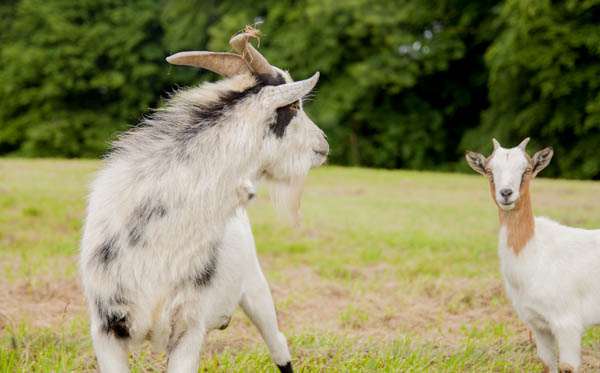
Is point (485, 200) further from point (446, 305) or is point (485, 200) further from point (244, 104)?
point (244, 104)

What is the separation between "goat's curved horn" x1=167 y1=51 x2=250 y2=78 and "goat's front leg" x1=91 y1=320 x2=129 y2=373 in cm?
118

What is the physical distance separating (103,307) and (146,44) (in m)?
23.7

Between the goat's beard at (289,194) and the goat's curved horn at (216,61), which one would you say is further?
the goat's beard at (289,194)

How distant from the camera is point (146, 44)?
24.3 m

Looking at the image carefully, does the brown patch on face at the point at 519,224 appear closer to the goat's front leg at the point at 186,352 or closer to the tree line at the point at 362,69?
the goat's front leg at the point at 186,352

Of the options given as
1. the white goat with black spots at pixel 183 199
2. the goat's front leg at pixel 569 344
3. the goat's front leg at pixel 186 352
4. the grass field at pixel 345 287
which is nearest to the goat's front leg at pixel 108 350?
the white goat with black spots at pixel 183 199

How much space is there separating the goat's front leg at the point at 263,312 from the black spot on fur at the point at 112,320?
750mm

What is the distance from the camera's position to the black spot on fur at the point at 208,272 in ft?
7.84

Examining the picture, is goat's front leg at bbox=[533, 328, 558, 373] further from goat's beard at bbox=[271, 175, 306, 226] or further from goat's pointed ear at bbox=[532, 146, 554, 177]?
goat's beard at bbox=[271, 175, 306, 226]

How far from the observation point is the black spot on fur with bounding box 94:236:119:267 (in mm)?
2348

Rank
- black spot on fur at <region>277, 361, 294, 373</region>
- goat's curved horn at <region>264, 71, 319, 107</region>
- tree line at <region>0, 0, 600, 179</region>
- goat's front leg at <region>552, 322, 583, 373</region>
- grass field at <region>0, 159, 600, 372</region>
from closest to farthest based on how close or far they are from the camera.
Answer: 1. goat's curved horn at <region>264, 71, 319, 107</region>
2. goat's front leg at <region>552, 322, 583, 373</region>
3. black spot on fur at <region>277, 361, 294, 373</region>
4. grass field at <region>0, 159, 600, 372</region>
5. tree line at <region>0, 0, 600, 179</region>

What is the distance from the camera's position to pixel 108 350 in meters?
2.33

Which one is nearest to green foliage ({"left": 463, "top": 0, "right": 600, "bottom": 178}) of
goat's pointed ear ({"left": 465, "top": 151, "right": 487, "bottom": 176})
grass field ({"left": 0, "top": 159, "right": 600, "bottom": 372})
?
grass field ({"left": 0, "top": 159, "right": 600, "bottom": 372})

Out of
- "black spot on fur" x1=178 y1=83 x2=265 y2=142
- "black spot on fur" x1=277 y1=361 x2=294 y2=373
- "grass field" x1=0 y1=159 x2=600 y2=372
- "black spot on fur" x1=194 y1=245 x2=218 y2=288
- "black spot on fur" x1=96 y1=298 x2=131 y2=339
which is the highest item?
"black spot on fur" x1=178 y1=83 x2=265 y2=142
